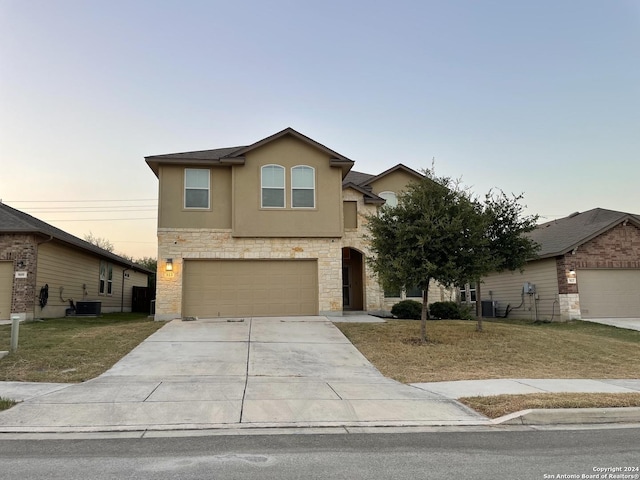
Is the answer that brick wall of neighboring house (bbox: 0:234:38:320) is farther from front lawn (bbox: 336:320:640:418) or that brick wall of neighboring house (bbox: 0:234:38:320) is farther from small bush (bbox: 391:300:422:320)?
small bush (bbox: 391:300:422:320)

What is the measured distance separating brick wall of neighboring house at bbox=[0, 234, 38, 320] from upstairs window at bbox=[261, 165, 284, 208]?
A: 826 centimetres

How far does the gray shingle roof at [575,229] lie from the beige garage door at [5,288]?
20347 millimetres

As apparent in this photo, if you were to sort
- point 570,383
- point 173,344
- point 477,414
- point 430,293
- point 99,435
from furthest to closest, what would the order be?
point 430,293, point 173,344, point 570,383, point 477,414, point 99,435

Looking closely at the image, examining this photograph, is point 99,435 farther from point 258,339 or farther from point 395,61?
point 395,61

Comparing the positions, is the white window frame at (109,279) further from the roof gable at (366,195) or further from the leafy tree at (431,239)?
the leafy tree at (431,239)

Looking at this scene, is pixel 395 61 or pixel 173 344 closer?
pixel 173 344

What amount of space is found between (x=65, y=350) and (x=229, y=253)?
717 centimetres

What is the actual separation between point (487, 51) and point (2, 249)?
60.5ft

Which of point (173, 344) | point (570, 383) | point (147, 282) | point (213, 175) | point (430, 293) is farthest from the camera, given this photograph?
point (147, 282)

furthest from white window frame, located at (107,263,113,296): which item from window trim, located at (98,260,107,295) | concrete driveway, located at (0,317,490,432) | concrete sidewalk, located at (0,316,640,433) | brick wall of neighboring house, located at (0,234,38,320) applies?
concrete sidewalk, located at (0,316,640,433)

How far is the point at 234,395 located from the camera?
7766mm

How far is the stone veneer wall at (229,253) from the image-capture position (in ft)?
54.9

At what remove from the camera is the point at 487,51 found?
56.6 ft

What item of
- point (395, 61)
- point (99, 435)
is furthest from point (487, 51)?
point (99, 435)
